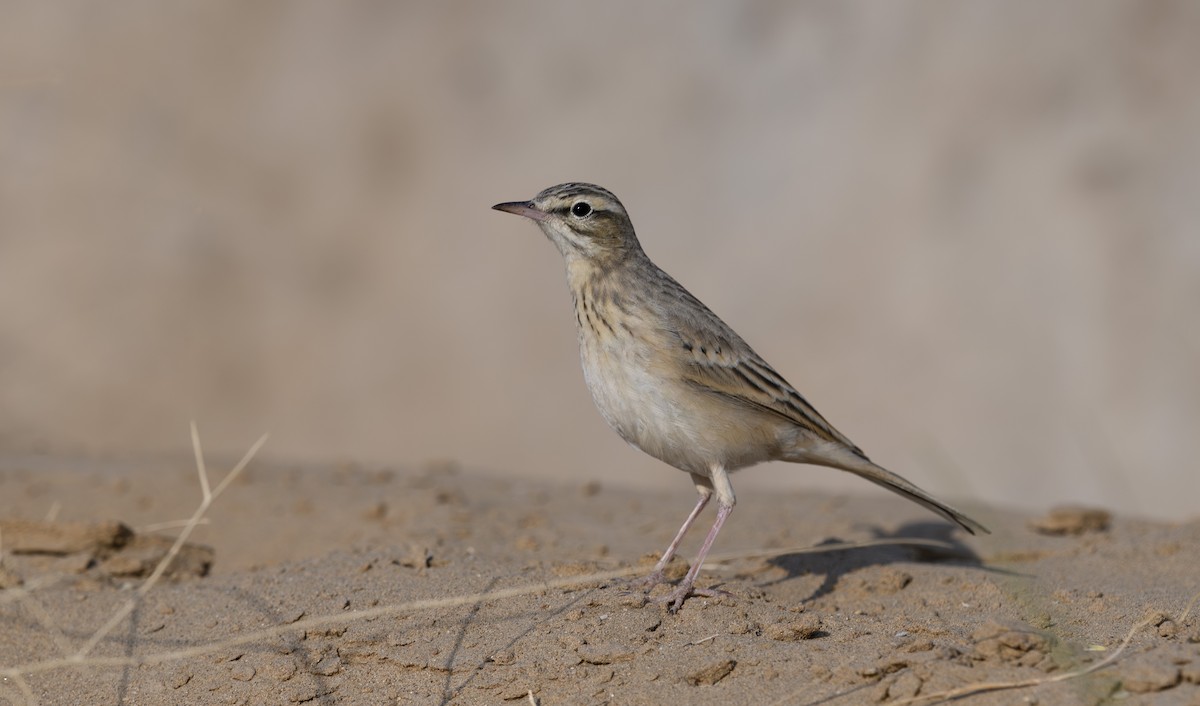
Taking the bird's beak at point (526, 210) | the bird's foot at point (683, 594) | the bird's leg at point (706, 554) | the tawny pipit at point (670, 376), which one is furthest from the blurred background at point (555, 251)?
the bird's foot at point (683, 594)

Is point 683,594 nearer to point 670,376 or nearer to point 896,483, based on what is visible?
point 670,376

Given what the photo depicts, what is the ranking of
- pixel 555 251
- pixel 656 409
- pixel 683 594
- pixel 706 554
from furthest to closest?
1. pixel 555 251
2. pixel 656 409
3. pixel 706 554
4. pixel 683 594

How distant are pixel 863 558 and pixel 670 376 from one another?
5.13ft

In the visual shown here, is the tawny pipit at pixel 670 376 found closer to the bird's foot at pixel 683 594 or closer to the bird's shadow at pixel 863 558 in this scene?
the bird's foot at pixel 683 594

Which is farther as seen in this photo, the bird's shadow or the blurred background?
the blurred background

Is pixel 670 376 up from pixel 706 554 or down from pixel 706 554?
up

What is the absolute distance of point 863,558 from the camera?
603cm

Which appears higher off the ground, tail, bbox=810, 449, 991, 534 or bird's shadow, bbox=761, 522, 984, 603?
tail, bbox=810, 449, 991, 534

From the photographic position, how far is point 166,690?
4223 millimetres

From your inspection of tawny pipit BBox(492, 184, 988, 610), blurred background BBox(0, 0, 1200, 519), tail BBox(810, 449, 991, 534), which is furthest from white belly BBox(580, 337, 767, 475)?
blurred background BBox(0, 0, 1200, 519)

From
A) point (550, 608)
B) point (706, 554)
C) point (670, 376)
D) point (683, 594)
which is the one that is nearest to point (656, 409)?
point (670, 376)

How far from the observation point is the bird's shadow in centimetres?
574

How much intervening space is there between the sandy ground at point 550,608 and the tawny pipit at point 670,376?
53cm

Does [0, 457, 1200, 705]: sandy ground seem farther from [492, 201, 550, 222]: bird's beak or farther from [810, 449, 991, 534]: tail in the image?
[492, 201, 550, 222]: bird's beak
